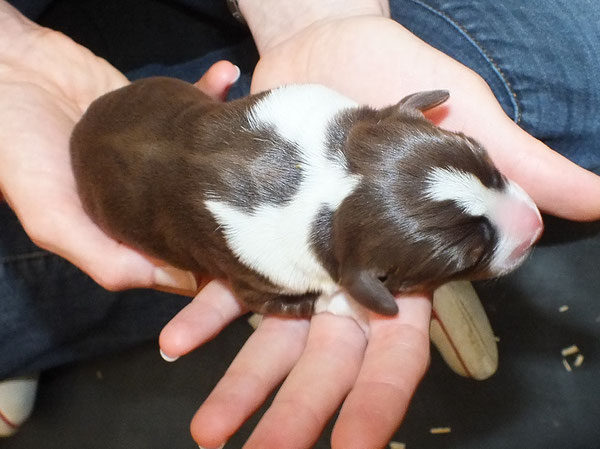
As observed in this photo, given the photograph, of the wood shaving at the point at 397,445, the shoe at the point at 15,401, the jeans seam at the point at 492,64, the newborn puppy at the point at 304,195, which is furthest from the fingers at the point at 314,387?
the shoe at the point at 15,401

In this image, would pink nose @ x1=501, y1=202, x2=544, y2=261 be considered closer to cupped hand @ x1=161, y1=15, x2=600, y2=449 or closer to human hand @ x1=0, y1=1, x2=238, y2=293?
cupped hand @ x1=161, y1=15, x2=600, y2=449

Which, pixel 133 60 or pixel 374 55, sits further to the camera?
pixel 133 60

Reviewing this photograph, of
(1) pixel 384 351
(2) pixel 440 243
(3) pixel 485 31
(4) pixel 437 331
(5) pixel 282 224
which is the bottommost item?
(4) pixel 437 331

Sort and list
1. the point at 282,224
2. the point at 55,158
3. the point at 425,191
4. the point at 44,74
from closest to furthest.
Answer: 1. the point at 425,191
2. the point at 282,224
3. the point at 55,158
4. the point at 44,74

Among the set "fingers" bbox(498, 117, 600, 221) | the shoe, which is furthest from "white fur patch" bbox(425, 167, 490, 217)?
the shoe

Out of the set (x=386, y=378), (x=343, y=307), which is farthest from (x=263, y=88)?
(x=386, y=378)

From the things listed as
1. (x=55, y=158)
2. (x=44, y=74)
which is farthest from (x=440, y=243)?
(x=44, y=74)

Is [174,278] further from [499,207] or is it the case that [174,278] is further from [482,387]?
[482,387]

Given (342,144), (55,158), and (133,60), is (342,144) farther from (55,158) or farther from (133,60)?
(133,60)
